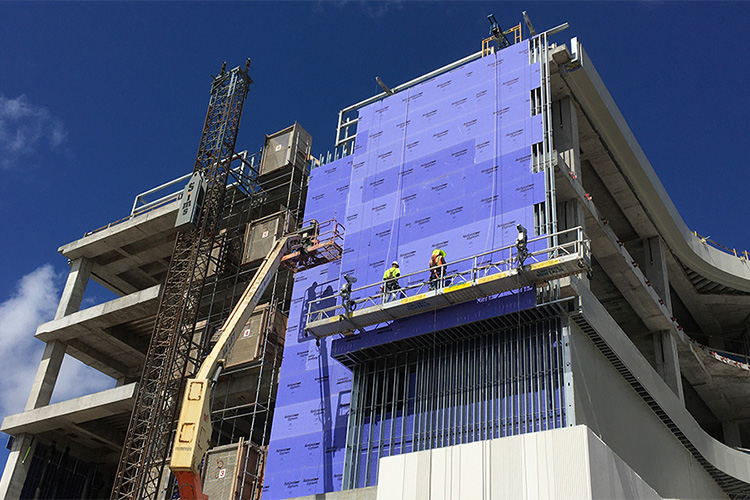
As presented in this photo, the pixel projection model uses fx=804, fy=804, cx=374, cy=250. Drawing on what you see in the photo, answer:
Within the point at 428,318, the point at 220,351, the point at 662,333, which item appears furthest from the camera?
the point at 662,333

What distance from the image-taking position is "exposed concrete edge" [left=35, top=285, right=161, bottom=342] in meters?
46.1

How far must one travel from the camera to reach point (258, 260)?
142ft

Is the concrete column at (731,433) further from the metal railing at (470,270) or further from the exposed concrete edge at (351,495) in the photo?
the exposed concrete edge at (351,495)

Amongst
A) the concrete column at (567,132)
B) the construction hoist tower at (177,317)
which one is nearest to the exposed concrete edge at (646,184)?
Result: the concrete column at (567,132)

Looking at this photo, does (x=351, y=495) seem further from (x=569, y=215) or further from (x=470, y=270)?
(x=569, y=215)

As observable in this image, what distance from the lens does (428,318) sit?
29422 mm

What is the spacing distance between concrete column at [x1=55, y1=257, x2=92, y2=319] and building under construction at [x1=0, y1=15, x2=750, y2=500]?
15 cm

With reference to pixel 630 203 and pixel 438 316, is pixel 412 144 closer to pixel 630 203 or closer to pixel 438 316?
pixel 438 316

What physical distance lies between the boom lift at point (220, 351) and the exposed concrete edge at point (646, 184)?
43.8 ft

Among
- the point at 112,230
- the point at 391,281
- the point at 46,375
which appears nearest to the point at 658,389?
the point at 391,281

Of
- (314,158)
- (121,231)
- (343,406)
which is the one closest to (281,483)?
(343,406)

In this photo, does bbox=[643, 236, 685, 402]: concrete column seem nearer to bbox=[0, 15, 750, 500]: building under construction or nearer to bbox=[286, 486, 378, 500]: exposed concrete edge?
bbox=[0, 15, 750, 500]: building under construction

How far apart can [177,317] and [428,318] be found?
61.0ft

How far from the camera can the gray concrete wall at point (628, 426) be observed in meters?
27.0
